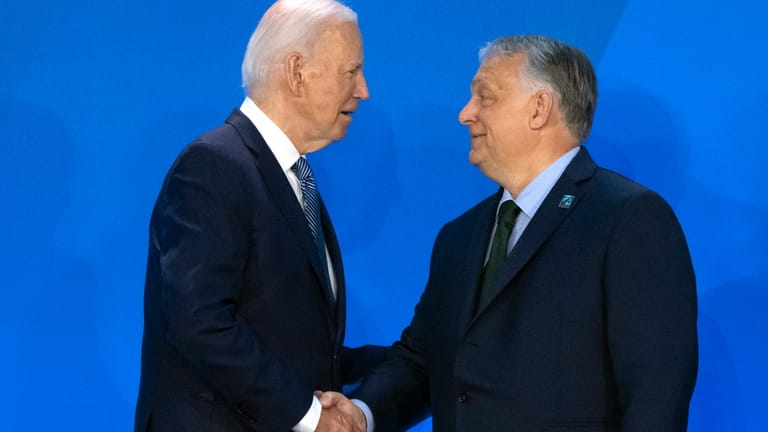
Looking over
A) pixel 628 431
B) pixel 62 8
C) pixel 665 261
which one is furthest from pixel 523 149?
pixel 62 8

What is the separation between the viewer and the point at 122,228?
3.40 metres

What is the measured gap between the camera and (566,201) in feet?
7.90

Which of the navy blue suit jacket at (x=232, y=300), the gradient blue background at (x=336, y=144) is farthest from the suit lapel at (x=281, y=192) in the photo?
the gradient blue background at (x=336, y=144)

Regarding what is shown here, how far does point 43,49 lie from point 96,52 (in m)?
0.16

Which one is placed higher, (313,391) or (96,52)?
(96,52)

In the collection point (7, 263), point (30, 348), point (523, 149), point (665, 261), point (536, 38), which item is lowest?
point (30, 348)

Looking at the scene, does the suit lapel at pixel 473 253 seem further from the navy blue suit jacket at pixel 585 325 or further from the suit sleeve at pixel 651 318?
the suit sleeve at pixel 651 318

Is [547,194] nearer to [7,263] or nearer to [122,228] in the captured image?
[122,228]

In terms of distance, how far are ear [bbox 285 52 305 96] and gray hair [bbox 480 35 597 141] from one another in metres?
0.53

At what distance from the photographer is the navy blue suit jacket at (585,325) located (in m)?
2.19

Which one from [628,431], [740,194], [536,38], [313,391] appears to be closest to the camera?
[628,431]

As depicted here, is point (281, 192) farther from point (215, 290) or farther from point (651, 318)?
point (651, 318)

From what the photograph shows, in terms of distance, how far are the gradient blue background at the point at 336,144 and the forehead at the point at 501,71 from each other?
75cm

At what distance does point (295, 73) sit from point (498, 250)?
2.08ft
